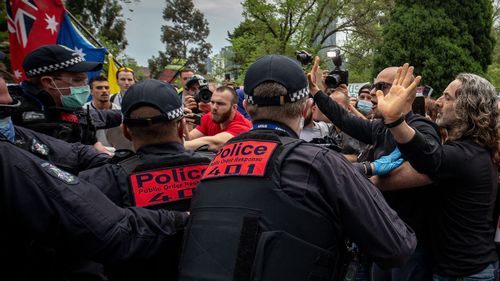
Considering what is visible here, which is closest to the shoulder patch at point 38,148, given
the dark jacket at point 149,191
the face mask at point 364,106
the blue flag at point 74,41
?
the dark jacket at point 149,191

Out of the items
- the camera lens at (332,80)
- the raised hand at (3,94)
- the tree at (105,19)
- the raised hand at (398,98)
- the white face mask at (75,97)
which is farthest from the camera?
the tree at (105,19)

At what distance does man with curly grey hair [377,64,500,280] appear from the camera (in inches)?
97.5

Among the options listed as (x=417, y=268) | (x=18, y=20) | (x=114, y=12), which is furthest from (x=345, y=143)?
(x=114, y=12)

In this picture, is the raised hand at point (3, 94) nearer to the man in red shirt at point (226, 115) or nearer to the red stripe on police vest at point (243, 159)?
the red stripe on police vest at point (243, 159)

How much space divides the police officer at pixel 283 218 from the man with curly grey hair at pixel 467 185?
95 cm

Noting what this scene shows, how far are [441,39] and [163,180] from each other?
1582cm

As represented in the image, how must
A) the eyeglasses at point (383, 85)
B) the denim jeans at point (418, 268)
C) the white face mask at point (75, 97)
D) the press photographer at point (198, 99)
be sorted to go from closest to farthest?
the denim jeans at point (418, 268) < the white face mask at point (75, 97) < the eyeglasses at point (383, 85) < the press photographer at point (198, 99)

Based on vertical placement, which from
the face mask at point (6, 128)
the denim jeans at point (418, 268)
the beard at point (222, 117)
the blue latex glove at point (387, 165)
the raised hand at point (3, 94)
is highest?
the raised hand at point (3, 94)

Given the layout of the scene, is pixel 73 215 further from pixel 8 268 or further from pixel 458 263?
pixel 458 263

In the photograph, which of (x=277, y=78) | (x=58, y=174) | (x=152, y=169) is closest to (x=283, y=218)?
(x=277, y=78)

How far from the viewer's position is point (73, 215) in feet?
4.83

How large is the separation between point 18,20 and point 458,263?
18.5 ft

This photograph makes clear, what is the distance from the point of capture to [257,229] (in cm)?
155

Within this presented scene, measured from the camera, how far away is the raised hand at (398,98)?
223 centimetres
